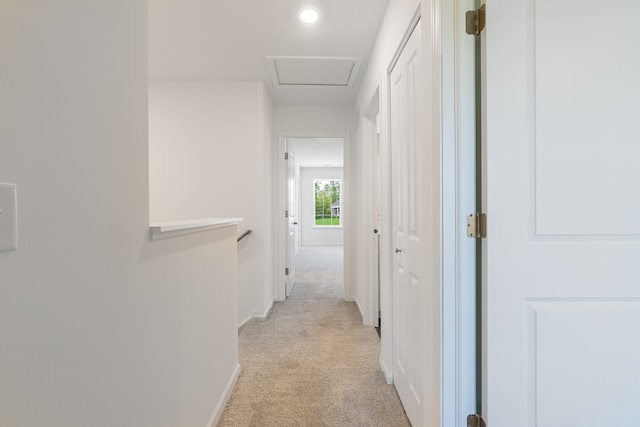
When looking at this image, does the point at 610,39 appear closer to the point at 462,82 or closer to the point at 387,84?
the point at 462,82

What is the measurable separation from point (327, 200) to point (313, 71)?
22.7 ft

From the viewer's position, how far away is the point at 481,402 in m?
1.11

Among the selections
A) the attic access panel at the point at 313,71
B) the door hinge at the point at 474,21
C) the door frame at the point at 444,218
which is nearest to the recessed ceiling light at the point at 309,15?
the attic access panel at the point at 313,71

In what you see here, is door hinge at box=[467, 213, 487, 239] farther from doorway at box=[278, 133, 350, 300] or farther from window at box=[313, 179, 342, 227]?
window at box=[313, 179, 342, 227]

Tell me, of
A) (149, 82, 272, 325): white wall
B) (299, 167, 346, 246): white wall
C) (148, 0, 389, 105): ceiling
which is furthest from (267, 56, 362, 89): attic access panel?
(299, 167, 346, 246): white wall

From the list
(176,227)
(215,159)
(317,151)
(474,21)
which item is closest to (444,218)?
(474,21)

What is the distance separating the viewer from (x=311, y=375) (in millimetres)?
2018

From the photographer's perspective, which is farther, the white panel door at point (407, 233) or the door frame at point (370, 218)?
the door frame at point (370, 218)

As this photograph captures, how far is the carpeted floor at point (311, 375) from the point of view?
1625 millimetres

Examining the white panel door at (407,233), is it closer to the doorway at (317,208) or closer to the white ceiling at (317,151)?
the white ceiling at (317,151)

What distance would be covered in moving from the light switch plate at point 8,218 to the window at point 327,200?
9.05 meters

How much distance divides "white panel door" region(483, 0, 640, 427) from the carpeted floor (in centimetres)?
86

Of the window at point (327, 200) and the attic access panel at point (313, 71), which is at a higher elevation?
the attic access panel at point (313, 71)

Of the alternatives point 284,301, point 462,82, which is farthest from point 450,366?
point 284,301
